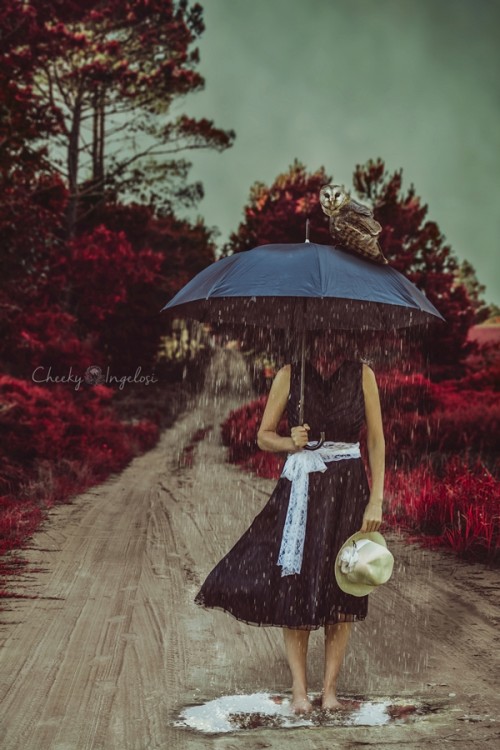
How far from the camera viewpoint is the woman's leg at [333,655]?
3646mm

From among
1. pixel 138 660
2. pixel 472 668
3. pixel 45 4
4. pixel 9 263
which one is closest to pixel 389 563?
pixel 472 668

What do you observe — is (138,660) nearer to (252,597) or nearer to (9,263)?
(252,597)

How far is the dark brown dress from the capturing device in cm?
365

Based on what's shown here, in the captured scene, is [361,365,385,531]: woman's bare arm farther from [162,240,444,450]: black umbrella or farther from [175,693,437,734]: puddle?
[175,693,437,734]: puddle

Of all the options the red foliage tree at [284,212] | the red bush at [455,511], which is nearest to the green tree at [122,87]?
the red foliage tree at [284,212]

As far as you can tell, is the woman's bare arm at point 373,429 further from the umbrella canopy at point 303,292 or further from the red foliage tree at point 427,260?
the red foliage tree at point 427,260

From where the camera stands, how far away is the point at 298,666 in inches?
144

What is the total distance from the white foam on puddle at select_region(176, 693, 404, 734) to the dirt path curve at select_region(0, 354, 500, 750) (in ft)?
0.24

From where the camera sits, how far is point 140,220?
20078mm

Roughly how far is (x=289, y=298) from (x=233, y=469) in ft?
31.3

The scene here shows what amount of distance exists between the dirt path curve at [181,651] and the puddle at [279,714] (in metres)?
0.07

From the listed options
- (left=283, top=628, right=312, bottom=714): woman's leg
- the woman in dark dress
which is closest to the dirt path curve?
(left=283, top=628, right=312, bottom=714): woman's leg

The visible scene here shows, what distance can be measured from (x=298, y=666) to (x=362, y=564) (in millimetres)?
577

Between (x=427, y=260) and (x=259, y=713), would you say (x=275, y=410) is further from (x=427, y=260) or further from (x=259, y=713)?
(x=427, y=260)
